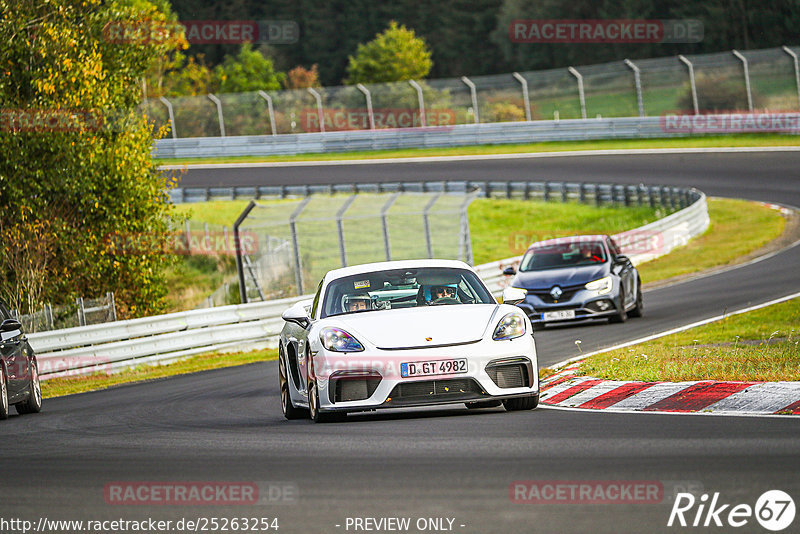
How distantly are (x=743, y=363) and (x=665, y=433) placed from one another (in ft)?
11.7

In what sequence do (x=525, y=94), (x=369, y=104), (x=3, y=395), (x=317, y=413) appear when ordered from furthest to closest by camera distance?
(x=369, y=104)
(x=525, y=94)
(x=3, y=395)
(x=317, y=413)

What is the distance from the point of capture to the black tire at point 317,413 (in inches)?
400

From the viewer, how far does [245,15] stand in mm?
108250

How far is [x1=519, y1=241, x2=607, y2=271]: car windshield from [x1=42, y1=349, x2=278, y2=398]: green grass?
14.8 ft

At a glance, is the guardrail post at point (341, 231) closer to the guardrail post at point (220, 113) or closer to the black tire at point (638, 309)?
the black tire at point (638, 309)

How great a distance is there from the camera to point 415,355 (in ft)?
31.9

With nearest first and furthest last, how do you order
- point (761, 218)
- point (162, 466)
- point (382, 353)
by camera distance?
point (162, 466) → point (382, 353) → point (761, 218)

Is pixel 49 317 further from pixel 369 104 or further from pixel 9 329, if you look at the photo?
pixel 369 104

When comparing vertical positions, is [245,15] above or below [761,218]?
above

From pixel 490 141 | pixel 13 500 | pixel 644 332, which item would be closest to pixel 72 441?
pixel 13 500

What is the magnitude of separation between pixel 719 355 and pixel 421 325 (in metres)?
3.99

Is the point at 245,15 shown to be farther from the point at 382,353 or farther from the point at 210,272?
the point at 382,353

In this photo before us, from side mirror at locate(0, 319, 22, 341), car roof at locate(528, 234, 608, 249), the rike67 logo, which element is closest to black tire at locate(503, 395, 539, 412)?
the rike67 logo

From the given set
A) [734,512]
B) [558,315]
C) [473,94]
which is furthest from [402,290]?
[473,94]
